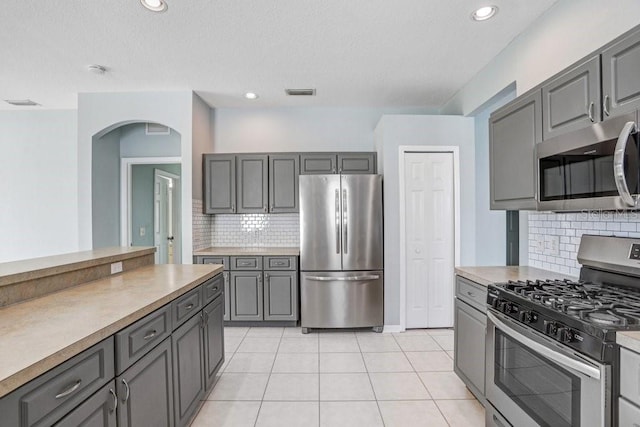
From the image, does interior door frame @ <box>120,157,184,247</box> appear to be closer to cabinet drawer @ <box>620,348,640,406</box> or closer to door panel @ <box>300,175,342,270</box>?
door panel @ <box>300,175,342,270</box>

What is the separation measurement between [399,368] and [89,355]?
244 cm

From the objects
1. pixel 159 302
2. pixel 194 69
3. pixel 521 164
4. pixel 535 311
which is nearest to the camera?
pixel 535 311

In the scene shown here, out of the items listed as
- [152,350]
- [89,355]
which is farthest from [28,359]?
[152,350]

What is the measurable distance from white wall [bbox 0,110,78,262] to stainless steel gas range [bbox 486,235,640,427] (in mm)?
5219

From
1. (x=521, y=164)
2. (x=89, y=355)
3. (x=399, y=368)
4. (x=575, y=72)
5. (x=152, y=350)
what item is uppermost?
(x=575, y=72)

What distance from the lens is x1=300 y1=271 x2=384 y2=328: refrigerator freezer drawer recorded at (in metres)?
3.74

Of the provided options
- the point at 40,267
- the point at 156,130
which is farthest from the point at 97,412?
the point at 156,130

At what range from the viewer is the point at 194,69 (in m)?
3.32

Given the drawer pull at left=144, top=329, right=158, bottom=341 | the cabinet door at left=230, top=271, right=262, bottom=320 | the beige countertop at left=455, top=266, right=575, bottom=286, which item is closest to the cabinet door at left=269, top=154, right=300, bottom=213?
the cabinet door at left=230, top=271, right=262, bottom=320

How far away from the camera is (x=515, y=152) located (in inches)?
89.8

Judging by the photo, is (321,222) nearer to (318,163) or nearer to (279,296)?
(318,163)

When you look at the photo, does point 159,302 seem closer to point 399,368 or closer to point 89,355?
point 89,355

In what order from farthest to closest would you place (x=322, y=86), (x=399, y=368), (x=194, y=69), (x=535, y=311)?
(x=322, y=86) < (x=194, y=69) < (x=399, y=368) < (x=535, y=311)

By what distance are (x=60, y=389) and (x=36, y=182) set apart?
4.82 m
